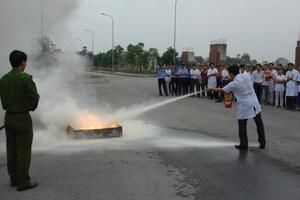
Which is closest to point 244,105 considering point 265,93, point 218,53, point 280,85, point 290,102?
point 290,102

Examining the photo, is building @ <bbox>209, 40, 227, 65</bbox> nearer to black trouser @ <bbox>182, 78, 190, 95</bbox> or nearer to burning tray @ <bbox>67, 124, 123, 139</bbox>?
black trouser @ <bbox>182, 78, 190, 95</bbox>

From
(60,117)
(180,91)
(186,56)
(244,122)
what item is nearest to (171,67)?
(180,91)

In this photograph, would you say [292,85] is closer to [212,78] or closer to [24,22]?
[212,78]

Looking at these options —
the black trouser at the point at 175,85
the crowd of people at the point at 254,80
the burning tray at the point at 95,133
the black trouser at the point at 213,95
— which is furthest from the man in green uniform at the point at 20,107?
the black trouser at the point at 175,85

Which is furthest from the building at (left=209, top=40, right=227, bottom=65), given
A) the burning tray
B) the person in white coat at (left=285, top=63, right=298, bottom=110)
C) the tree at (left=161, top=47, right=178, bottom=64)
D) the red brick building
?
the burning tray

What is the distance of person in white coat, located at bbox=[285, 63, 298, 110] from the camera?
17.1 m

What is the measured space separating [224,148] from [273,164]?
1463 mm

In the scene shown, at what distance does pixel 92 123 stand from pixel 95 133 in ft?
3.17

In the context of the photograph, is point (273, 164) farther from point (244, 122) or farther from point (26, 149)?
point (26, 149)

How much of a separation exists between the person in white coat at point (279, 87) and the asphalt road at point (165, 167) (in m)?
6.77

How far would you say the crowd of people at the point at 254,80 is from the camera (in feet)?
57.1

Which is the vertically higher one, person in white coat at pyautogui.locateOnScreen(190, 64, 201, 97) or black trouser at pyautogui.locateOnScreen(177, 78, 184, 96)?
person in white coat at pyautogui.locateOnScreen(190, 64, 201, 97)

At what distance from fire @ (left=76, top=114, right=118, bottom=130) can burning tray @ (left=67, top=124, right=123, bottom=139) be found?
220mm

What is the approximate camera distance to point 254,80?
1897cm
